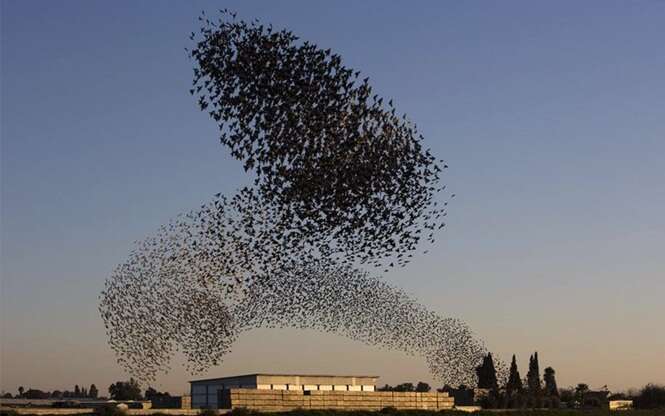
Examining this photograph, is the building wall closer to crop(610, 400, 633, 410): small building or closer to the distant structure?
the distant structure

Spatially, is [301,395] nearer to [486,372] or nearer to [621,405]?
[486,372]

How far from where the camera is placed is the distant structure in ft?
393

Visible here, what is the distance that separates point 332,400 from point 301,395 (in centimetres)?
410

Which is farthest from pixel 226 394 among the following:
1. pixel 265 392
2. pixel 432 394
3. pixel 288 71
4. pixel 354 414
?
pixel 288 71

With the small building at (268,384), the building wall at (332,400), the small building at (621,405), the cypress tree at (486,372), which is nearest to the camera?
the building wall at (332,400)

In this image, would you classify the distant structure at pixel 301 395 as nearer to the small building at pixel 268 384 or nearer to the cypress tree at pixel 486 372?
the small building at pixel 268 384

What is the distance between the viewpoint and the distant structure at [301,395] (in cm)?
11994

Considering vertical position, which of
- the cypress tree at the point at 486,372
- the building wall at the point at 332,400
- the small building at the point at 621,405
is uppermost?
the cypress tree at the point at 486,372

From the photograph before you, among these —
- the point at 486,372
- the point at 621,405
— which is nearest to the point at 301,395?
the point at 486,372

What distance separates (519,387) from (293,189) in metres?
141

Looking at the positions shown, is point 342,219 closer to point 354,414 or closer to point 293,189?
point 293,189

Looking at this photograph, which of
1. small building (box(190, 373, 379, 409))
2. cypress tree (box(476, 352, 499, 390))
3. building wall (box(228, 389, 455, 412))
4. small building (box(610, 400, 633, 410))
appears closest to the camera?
building wall (box(228, 389, 455, 412))

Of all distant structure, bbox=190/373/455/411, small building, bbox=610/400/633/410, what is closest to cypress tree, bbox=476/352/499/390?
small building, bbox=610/400/633/410

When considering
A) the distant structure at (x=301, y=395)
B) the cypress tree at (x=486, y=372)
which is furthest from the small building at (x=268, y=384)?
the cypress tree at (x=486, y=372)
